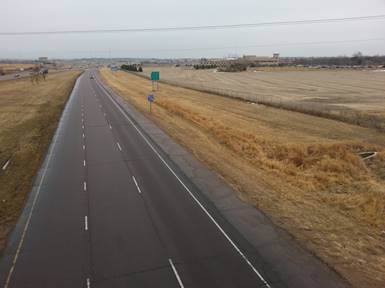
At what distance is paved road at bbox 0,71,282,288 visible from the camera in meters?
11.2

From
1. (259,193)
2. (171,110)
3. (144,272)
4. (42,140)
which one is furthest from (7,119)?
(144,272)

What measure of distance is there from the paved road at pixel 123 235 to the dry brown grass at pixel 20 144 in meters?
0.66

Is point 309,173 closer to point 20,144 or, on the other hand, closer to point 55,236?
point 55,236

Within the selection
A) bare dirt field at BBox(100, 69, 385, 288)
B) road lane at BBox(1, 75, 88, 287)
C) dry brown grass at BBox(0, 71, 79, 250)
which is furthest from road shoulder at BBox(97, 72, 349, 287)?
dry brown grass at BBox(0, 71, 79, 250)

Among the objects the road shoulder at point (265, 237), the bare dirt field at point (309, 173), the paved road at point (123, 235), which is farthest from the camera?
the bare dirt field at point (309, 173)

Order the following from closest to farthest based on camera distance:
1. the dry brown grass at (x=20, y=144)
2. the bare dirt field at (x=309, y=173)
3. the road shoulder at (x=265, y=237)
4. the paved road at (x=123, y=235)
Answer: the paved road at (x=123, y=235), the road shoulder at (x=265, y=237), the bare dirt field at (x=309, y=173), the dry brown grass at (x=20, y=144)

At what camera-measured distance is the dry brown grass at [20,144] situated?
16750mm

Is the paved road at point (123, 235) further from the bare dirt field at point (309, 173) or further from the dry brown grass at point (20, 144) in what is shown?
the bare dirt field at point (309, 173)

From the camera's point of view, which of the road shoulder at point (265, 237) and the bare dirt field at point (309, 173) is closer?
the road shoulder at point (265, 237)

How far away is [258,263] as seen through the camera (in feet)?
39.1

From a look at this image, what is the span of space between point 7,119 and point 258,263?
37.4 meters

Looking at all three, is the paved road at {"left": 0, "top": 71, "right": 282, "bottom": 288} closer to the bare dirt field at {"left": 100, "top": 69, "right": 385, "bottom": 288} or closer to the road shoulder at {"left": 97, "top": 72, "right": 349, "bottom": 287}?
the road shoulder at {"left": 97, "top": 72, "right": 349, "bottom": 287}

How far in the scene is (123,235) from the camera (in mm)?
13766

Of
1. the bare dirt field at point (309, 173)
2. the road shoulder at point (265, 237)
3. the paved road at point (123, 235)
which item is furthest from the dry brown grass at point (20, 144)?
the bare dirt field at point (309, 173)
